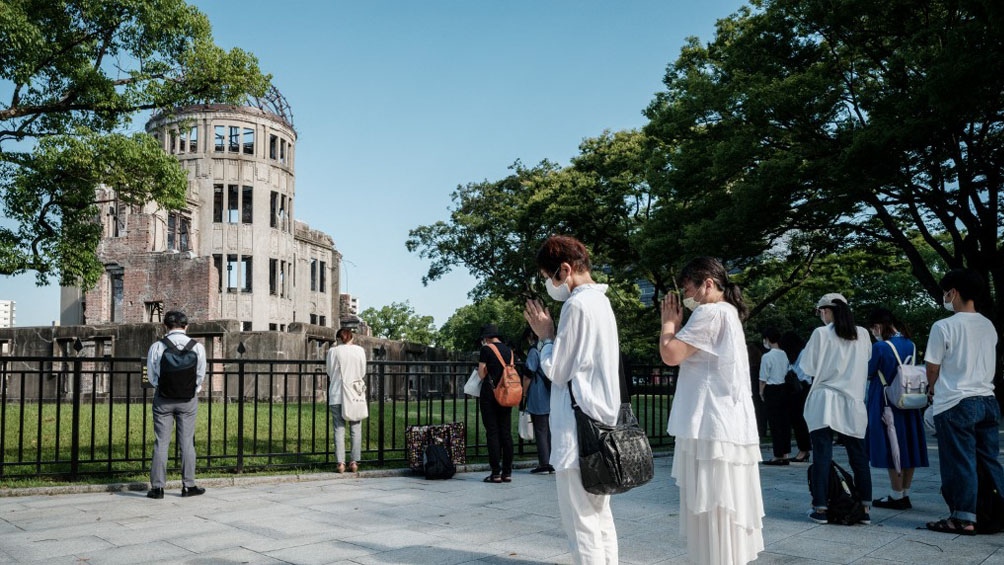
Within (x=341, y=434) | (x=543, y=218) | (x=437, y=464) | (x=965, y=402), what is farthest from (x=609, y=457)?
(x=543, y=218)

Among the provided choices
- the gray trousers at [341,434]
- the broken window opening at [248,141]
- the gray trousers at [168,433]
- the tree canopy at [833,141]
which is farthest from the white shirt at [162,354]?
the broken window opening at [248,141]

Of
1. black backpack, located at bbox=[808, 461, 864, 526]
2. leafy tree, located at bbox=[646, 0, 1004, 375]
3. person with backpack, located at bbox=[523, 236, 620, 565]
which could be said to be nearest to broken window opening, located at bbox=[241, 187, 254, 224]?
leafy tree, located at bbox=[646, 0, 1004, 375]

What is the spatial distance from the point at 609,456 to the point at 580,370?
1.49ft

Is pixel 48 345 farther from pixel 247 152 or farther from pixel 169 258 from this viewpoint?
pixel 247 152

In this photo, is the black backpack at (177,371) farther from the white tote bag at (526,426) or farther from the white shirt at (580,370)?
the white shirt at (580,370)

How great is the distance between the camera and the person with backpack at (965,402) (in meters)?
5.88

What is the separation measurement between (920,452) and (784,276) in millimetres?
21171

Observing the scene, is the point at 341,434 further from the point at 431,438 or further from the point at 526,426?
the point at 526,426

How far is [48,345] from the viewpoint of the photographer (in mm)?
30297

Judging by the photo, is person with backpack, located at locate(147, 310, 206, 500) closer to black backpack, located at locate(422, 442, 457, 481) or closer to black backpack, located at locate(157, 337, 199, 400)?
black backpack, located at locate(157, 337, 199, 400)

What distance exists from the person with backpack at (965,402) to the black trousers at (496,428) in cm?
459

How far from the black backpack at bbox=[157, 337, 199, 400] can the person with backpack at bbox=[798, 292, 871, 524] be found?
243 inches

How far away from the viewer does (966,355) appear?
5.86 m

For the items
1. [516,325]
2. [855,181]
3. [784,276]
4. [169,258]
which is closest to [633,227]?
[784,276]
